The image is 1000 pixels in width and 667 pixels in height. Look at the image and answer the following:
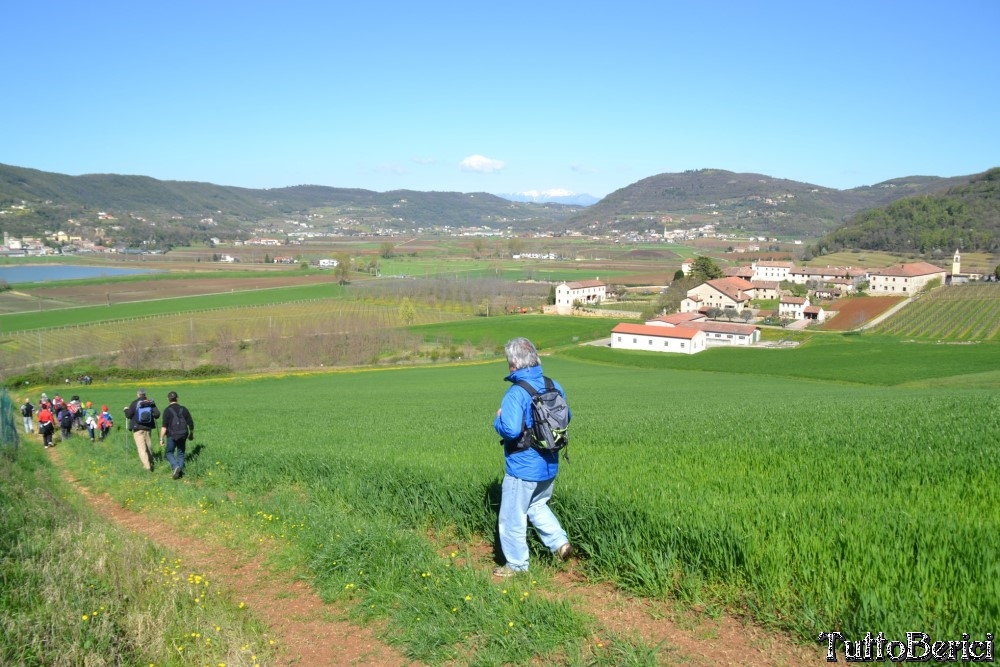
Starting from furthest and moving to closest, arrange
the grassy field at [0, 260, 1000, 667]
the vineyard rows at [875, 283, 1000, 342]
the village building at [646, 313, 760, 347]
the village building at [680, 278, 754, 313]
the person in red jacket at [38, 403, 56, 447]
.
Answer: the village building at [680, 278, 754, 313], the village building at [646, 313, 760, 347], the vineyard rows at [875, 283, 1000, 342], the person in red jacket at [38, 403, 56, 447], the grassy field at [0, 260, 1000, 667]

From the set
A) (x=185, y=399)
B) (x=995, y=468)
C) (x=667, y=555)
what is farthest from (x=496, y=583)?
(x=185, y=399)

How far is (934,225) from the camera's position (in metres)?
160

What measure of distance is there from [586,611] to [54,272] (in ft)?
534

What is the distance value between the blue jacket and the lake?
137 meters

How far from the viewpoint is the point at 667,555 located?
5.76 metres

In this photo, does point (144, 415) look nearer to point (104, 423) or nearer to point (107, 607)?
point (104, 423)

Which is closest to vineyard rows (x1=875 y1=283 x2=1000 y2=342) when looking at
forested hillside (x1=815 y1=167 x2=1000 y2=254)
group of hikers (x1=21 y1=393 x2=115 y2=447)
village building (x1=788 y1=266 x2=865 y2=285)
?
village building (x1=788 y1=266 x2=865 y2=285)

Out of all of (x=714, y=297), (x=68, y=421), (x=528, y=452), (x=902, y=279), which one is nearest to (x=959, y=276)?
(x=902, y=279)

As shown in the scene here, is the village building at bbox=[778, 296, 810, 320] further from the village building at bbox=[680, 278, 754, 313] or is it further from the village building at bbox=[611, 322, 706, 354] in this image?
the village building at bbox=[611, 322, 706, 354]

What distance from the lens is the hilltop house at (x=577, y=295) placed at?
107 meters

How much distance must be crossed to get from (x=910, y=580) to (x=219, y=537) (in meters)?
7.54

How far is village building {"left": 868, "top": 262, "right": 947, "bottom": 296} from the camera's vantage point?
360 ft

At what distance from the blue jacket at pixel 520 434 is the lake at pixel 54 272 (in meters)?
137

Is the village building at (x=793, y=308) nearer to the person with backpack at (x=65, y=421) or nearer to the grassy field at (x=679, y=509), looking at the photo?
the grassy field at (x=679, y=509)
